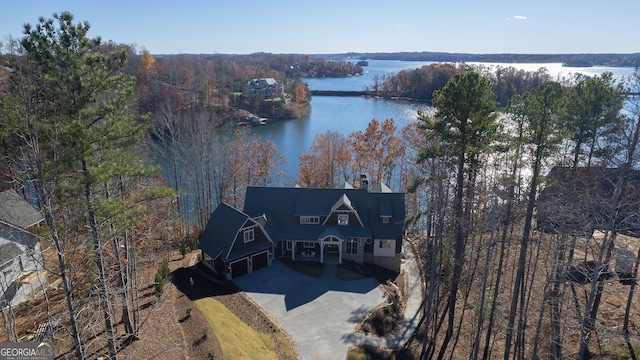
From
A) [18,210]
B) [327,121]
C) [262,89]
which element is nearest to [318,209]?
[18,210]

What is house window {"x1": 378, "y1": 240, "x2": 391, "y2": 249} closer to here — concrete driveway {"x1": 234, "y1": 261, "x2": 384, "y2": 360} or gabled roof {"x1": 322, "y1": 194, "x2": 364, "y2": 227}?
gabled roof {"x1": 322, "y1": 194, "x2": 364, "y2": 227}

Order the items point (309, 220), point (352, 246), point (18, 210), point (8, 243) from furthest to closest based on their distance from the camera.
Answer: point (309, 220) < point (352, 246) < point (18, 210) < point (8, 243)

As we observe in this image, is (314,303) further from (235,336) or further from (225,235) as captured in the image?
(225,235)

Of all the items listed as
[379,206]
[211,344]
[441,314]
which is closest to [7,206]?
[211,344]

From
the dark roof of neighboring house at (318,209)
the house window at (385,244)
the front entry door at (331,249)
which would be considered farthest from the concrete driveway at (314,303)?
the house window at (385,244)

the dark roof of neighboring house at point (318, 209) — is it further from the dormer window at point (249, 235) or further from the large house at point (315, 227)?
the dormer window at point (249, 235)

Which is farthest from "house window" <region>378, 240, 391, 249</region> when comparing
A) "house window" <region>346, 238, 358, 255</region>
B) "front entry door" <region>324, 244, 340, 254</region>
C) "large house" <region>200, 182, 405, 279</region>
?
"front entry door" <region>324, 244, 340, 254</region>

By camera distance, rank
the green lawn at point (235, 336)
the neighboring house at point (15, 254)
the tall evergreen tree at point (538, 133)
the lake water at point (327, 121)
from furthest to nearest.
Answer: the lake water at point (327, 121) → the neighboring house at point (15, 254) → the green lawn at point (235, 336) → the tall evergreen tree at point (538, 133)
